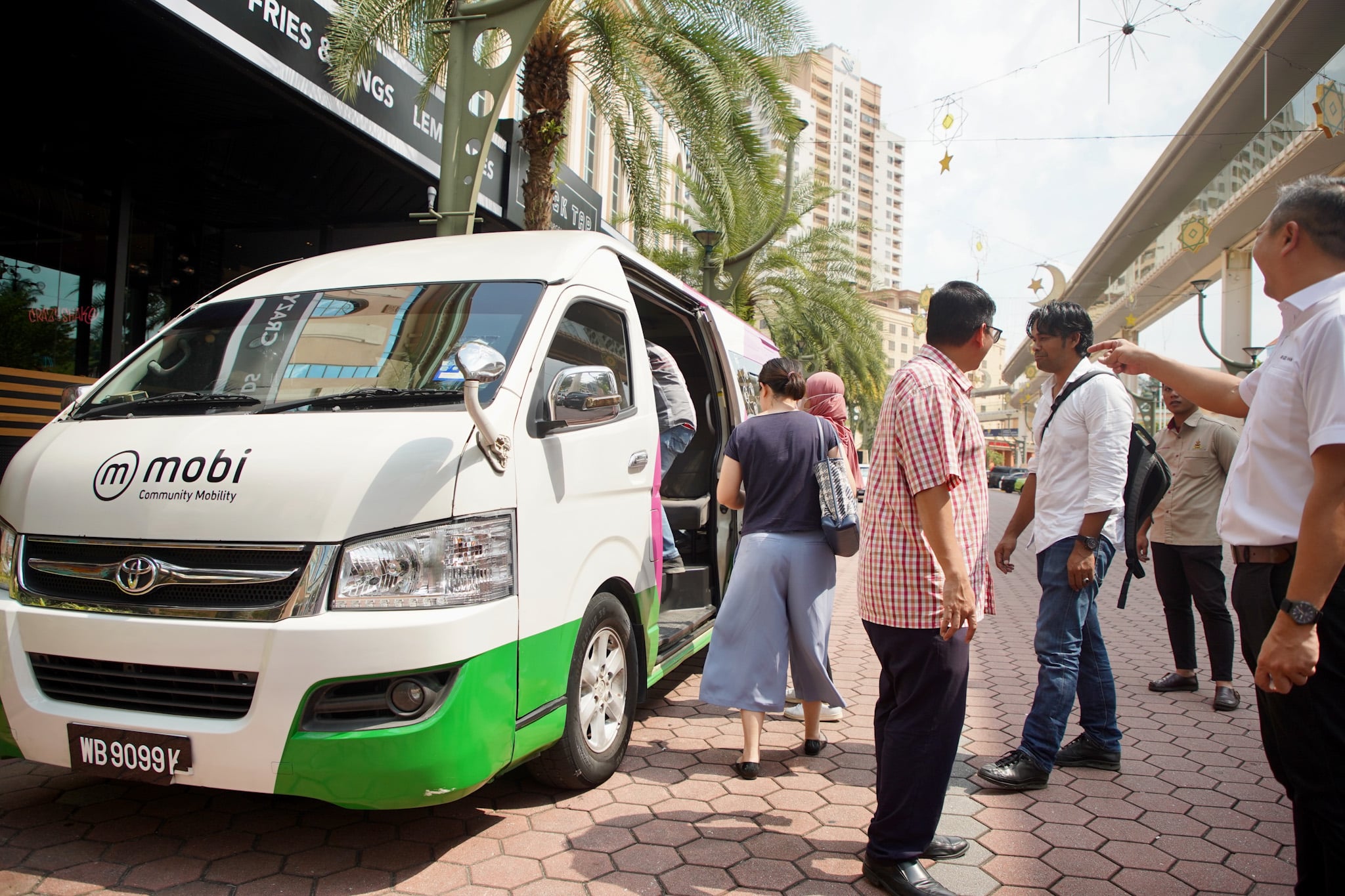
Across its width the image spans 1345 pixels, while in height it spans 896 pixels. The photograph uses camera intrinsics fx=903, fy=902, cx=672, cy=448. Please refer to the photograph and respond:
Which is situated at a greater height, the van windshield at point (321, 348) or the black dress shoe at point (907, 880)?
the van windshield at point (321, 348)

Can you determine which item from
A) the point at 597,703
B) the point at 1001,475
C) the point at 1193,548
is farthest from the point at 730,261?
the point at 1001,475

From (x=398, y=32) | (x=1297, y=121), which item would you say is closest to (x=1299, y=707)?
(x=398, y=32)

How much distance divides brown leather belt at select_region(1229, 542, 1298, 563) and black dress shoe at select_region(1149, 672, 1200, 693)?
147 inches

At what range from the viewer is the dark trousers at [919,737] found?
2809 millimetres

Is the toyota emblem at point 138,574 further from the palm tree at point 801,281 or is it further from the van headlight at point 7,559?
the palm tree at point 801,281

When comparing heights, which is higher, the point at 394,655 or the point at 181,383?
the point at 181,383

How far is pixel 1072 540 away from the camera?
3.94 metres

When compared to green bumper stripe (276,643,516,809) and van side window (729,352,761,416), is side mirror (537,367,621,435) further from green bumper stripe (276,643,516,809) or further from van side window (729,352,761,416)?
van side window (729,352,761,416)

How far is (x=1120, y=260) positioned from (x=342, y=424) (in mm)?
43534

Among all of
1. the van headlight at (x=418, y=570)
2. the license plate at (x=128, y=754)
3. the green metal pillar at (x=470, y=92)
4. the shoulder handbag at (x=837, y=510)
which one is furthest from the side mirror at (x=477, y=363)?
the green metal pillar at (x=470, y=92)

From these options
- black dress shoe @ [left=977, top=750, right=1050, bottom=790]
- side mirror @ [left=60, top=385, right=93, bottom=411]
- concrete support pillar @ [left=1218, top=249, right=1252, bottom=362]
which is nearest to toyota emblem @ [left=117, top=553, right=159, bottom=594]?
side mirror @ [left=60, top=385, right=93, bottom=411]

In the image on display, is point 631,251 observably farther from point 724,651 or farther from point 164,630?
point 164,630

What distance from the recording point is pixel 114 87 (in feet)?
27.1

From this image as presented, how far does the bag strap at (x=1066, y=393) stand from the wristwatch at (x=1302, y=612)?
6.57ft
